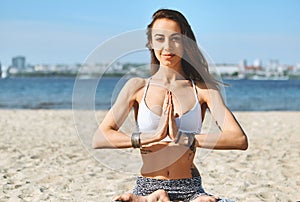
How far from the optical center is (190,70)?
3270 mm

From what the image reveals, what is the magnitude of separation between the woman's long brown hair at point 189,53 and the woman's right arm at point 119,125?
0.20 m

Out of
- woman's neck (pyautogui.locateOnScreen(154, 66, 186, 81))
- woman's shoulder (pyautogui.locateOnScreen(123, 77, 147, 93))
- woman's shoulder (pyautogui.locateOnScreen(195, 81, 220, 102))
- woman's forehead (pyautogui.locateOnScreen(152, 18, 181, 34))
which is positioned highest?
woman's forehead (pyautogui.locateOnScreen(152, 18, 181, 34))

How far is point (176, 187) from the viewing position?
3.20 meters

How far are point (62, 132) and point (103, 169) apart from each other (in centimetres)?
500

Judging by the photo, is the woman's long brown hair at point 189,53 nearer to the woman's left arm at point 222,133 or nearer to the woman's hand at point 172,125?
the woman's left arm at point 222,133

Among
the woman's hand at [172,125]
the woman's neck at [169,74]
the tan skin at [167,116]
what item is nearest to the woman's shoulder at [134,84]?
the tan skin at [167,116]

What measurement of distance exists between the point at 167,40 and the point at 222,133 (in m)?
0.63

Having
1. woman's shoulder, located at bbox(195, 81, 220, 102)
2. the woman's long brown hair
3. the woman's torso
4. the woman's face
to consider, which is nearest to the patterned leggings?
the woman's torso

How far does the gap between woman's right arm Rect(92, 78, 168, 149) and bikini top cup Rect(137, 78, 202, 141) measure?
0.08m

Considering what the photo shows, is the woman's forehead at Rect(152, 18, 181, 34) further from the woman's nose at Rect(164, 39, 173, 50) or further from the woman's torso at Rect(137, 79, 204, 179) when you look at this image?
the woman's torso at Rect(137, 79, 204, 179)

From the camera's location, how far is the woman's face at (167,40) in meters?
3.08

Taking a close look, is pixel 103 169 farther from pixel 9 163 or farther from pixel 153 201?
pixel 153 201

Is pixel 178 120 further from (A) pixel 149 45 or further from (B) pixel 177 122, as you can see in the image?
(A) pixel 149 45

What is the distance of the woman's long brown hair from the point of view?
10.2 feet
